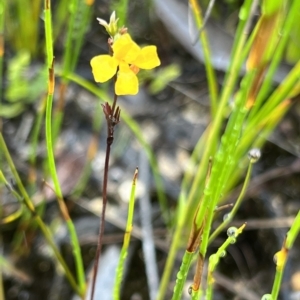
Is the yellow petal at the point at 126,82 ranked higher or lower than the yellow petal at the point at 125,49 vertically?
lower

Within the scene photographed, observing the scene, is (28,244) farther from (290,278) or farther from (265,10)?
(265,10)

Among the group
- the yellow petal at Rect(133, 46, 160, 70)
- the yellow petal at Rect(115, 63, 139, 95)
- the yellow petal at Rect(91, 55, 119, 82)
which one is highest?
the yellow petal at Rect(133, 46, 160, 70)

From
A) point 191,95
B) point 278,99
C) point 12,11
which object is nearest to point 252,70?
point 278,99

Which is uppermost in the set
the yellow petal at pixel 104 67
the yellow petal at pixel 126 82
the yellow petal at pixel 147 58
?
the yellow petal at pixel 147 58

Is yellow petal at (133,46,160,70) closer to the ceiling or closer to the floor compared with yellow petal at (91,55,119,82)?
closer to the ceiling
